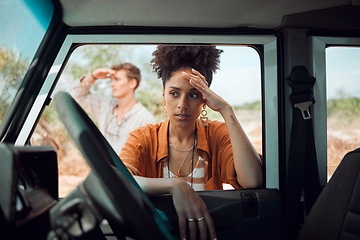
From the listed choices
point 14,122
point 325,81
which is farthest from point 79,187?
point 325,81

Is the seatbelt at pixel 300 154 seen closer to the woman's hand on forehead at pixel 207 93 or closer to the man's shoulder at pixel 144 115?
the woman's hand on forehead at pixel 207 93

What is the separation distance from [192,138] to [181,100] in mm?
259

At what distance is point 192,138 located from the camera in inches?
69.6

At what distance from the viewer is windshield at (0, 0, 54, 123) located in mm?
1282

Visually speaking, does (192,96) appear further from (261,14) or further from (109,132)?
(109,132)

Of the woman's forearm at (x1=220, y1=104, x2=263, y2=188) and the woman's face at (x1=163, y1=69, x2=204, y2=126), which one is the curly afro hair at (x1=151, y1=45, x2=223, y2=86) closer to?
the woman's face at (x1=163, y1=69, x2=204, y2=126)

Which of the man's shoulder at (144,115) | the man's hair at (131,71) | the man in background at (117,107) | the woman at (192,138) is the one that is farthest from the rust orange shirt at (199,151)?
the man's hair at (131,71)

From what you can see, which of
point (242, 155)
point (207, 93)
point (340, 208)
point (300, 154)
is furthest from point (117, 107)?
point (340, 208)

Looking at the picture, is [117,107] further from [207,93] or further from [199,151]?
[207,93]

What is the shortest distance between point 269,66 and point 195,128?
55 cm

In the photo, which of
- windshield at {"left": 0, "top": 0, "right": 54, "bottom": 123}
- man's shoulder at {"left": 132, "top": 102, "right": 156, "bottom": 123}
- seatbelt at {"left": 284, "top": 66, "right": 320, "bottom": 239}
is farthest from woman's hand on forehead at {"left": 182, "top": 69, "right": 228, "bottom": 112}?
man's shoulder at {"left": 132, "top": 102, "right": 156, "bottom": 123}

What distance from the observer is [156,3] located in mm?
1340

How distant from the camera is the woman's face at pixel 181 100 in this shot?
1.64 metres

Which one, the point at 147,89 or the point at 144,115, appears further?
the point at 147,89
